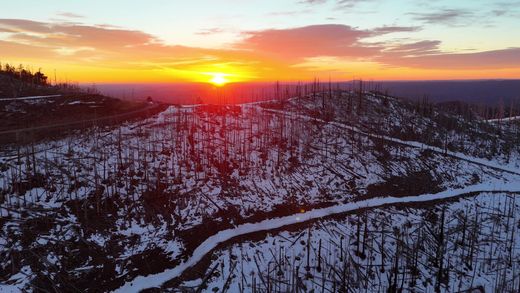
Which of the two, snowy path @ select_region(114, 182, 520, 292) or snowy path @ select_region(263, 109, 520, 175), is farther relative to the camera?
snowy path @ select_region(263, 109, 520, 175)

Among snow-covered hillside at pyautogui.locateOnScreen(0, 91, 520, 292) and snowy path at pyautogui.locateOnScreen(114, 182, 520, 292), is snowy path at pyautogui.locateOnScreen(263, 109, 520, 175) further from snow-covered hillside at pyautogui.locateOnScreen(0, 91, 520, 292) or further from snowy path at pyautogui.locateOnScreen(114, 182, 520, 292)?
snowy path at pyautogui.locateOnScreen(114, 182, 520, 292)

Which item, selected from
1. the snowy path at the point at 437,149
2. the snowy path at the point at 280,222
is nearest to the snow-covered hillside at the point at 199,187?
the snowy path at the point at 280,222

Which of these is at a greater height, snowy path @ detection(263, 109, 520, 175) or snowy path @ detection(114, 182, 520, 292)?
snowy path @ detection(263, 109, 520, 175)

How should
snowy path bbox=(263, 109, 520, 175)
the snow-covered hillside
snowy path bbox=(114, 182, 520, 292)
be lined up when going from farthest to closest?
1. snowy path bbox=(263, 109, 520, 175)
2. the snow-covered hillside
3. snowy path bbox=(114, 182, 520, 292)

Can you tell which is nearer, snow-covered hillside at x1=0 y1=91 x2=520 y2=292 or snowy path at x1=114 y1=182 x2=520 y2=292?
snowy path at x1=114 y1=182 x2=520 y2=292

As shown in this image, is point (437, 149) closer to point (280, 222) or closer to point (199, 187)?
point (280, 222)

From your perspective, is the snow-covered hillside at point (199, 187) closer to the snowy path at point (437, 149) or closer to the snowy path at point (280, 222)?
the snowy path at point (280, 222)

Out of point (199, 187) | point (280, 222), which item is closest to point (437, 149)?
point (280, 222)

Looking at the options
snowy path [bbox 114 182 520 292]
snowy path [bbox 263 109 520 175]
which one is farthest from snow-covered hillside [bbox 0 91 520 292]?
snowy path [bbox 263 109 520 175]

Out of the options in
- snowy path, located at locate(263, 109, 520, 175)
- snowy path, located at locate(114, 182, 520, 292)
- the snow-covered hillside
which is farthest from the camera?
snowy path, located at locate(263, 109, 520, 175)
